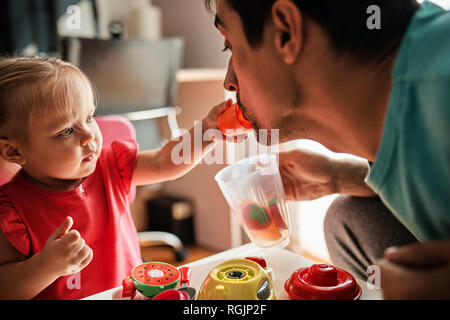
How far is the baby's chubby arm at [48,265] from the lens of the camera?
65 centimetres

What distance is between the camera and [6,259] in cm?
74

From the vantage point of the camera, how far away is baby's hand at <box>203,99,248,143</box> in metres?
0.88

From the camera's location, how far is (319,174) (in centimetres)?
99

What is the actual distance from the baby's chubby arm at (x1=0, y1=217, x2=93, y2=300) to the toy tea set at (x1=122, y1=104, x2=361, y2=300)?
3.5 inches

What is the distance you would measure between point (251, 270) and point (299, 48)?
13.4 inches

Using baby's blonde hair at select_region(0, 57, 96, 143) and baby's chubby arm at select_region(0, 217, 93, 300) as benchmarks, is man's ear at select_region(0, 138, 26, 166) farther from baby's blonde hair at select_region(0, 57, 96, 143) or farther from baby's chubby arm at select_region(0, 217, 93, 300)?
baby's chubby arm at select_region(0, 217, 93, 300)

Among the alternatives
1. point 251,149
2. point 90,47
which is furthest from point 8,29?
point 251,149

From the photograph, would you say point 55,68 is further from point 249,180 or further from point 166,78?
point 166,78

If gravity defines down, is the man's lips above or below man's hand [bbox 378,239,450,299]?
above

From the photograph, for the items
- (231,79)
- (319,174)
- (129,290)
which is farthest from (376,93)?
(129,290)

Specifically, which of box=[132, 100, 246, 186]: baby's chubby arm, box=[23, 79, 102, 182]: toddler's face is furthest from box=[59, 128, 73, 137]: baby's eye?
box=[132, 100, 246, 186]: baby's chubby arm

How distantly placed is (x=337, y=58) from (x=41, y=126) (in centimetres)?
51

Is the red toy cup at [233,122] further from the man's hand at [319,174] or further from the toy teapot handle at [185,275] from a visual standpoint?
Result: the toy teapot handle at [185,275]

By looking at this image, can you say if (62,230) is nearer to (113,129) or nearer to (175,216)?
(113,129)
